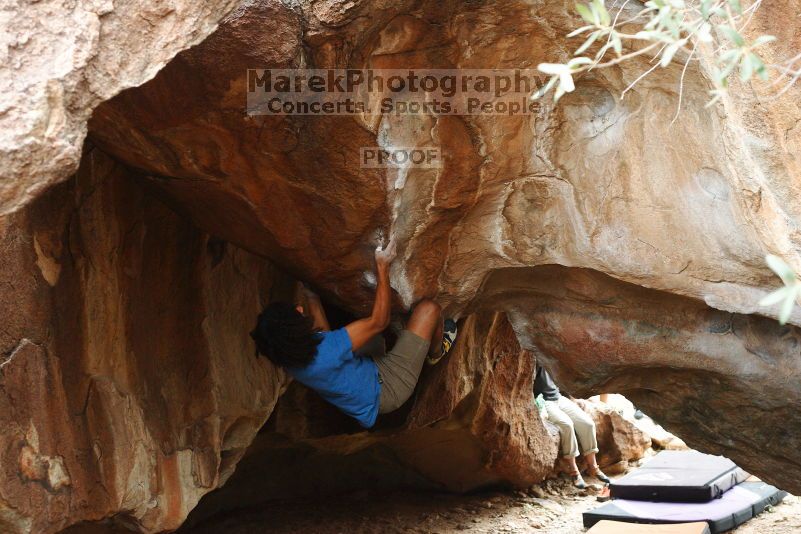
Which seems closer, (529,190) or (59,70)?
(59,70)

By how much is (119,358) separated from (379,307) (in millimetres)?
1027

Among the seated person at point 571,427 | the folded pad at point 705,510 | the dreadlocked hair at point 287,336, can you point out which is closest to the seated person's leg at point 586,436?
the seated person at point 571,427

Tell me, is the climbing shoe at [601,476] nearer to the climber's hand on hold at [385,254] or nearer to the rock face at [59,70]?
the climber's hand on hold at [385,254]

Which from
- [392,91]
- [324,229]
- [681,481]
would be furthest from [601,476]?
[392,91]

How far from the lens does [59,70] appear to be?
190cm

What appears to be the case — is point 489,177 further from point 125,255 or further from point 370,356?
point 125,255

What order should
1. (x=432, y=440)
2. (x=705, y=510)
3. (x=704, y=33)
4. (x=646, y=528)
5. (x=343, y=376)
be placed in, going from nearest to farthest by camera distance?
(x=704, y=33) < (x=343, y=376) < (x=646, y=528) < (x=705, y=510) < (x=432, y=440)

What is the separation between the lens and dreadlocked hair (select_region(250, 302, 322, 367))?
3.59 meters

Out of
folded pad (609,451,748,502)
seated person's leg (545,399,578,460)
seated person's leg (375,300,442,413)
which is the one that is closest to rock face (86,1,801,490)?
seated person's leg (375,300,442,413)

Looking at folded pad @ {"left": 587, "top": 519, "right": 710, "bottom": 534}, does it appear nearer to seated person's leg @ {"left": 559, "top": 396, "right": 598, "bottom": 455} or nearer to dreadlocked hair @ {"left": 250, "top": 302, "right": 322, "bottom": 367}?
seated person's leg @ {"left": 559, "top": 396, "right": 598, "bottom": 455}

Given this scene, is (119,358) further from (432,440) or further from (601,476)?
(601,476)

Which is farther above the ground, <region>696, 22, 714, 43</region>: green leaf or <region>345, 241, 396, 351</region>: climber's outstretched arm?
<region>696, 22, 714, 43</region>: green leaf

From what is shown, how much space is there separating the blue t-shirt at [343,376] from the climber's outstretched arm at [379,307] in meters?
0.04

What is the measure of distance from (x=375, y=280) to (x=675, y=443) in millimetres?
5094
